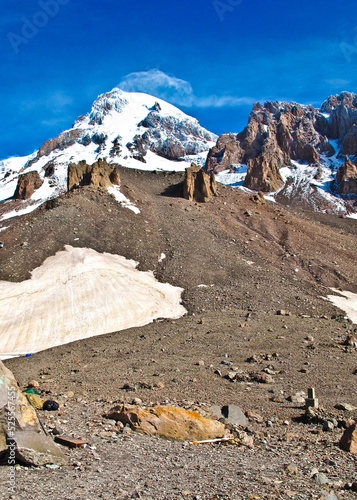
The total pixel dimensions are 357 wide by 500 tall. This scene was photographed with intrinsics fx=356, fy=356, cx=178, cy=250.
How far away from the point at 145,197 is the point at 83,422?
56.8 m

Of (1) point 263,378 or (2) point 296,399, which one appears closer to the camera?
(2) point 296,399

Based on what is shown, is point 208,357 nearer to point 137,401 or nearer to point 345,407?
point 137,401

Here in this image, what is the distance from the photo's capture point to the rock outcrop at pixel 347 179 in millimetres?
188750

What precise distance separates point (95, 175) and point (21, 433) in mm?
60031

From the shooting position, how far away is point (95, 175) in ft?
209

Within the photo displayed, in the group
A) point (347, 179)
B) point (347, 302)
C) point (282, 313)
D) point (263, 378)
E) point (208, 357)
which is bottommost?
point (208, 357)

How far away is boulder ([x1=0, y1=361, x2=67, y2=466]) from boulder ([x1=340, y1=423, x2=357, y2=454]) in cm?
712

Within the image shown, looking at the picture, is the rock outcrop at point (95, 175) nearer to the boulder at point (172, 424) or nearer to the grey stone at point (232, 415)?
the grey stone at point (232, 415)

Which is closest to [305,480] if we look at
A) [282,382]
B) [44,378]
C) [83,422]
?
[83,422]

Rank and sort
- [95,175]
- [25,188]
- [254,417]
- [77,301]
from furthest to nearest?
1. [25,188]
2. [95,175]
3. [77,301]
4. [254,417]

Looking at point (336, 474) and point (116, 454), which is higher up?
point (336, 474)

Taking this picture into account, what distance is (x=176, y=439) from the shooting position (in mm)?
10117

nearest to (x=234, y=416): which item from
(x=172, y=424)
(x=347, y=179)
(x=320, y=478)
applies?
(x=172, y=424)

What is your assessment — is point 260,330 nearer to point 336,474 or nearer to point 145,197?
point 336,474
